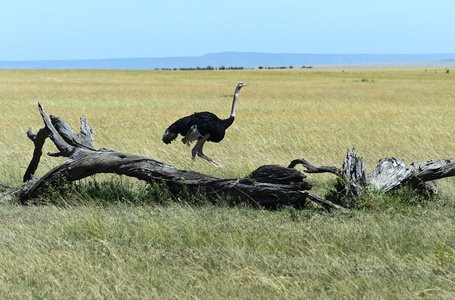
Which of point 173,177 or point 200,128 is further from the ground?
point 200,128

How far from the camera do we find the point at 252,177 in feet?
24.9

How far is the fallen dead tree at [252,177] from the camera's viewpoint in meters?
7.27

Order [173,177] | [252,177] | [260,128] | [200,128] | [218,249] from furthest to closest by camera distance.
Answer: [260,128] → [200,128] → [173,177] → [252,177] → [218,249]

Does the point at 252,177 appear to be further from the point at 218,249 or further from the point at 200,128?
the point at 200,128

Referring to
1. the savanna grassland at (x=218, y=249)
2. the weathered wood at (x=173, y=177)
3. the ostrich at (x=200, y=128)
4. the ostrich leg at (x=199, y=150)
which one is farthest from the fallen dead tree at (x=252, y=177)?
the ostrich leg at (x=199, y=150)

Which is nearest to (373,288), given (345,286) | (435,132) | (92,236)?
(345,286)

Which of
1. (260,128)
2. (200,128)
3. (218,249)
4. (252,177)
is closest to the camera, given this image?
(218,249)

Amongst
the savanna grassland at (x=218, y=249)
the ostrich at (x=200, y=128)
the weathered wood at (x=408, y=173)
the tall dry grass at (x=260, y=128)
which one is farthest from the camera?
the tall dry grass at (x=260, y=128)

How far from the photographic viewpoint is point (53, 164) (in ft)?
36.8

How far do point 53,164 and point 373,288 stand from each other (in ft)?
26.8

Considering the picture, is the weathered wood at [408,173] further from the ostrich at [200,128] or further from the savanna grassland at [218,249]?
the ostrich at [200,128]

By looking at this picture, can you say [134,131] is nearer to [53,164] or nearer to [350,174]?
[53,164]

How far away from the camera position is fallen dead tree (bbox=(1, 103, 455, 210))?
7.27m

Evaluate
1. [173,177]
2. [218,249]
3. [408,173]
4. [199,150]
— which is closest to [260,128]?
[199,150]
